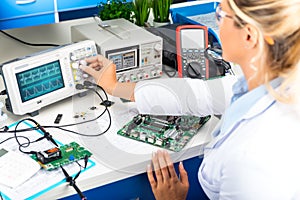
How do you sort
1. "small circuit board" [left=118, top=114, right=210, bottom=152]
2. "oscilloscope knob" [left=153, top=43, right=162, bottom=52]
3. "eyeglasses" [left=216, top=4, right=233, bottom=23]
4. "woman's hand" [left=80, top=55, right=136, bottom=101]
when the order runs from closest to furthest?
"eyeglasses" [left=216, top=4, right=233, bottom=23], "small circuit board" [left=118, top=114, right=210, bottom=152], "woman's hand" [left=80, top=55, right=136, bottom=101], "oscilloscope knob" [left=153, top=43, right=162, bottom=52]

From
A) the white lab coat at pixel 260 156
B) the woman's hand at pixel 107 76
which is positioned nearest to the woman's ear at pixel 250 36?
the white lab coat at pixel 260 156

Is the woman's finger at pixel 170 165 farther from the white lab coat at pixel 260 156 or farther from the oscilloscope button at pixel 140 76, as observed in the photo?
the oscilloscope button at pixel 140 76

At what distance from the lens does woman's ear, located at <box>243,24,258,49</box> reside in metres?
0.94

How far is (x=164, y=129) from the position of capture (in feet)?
4.75

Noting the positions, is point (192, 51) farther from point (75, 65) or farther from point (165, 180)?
point (165, 180)

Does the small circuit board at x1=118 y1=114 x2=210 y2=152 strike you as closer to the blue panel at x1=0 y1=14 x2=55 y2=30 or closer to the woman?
the woman

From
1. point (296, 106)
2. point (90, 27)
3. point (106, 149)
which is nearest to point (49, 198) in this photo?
point (106, 149)

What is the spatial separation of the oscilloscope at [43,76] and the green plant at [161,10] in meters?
0.50

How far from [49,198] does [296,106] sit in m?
0.71

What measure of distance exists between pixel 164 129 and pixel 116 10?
710mm

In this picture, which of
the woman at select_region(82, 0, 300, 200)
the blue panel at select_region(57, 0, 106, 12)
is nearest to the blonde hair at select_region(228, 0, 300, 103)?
the woman at select_region(82, 0, 300, 200)

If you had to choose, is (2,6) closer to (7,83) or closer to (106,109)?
(7,83)

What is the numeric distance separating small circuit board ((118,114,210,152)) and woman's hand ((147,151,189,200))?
0.16 ft

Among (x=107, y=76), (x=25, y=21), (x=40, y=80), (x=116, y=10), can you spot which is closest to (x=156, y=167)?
(x=107, y=76)
